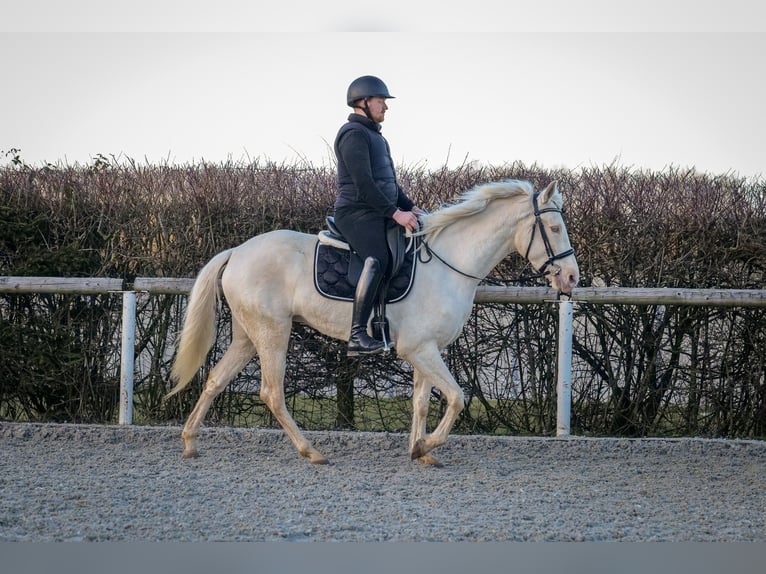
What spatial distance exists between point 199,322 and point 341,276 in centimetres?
116

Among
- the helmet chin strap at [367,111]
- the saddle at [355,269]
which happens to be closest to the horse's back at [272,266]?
the saddle at [355,269]

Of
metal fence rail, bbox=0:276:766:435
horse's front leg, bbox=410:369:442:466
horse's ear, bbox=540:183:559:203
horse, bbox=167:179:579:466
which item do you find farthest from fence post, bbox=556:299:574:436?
horse's front leg, bbox=410:369:442:466

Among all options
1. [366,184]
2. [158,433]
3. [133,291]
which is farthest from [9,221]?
[366,184]

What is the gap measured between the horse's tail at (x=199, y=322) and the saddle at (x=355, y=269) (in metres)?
0.80

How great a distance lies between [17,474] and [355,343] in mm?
2346

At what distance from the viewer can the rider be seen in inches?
247

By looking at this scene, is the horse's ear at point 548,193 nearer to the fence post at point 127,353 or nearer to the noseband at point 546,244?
the noseband at point 546,244

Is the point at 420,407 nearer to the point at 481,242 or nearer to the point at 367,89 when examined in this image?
the point at 481,242

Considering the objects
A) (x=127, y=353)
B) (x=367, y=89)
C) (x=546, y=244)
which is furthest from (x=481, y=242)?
(x=127, y=353)

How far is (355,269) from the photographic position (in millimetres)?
6453

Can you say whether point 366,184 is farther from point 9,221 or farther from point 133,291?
point 9,221

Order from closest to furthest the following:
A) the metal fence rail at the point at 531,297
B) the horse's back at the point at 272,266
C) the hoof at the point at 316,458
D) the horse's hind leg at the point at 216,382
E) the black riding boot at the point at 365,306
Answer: the black riding boot at the point at 365,306 < the hoof at the point at 316,458 < the horse's back at the point at 272,266 < the horse's hind leg at the point at 216,382 < the metal fence rail at the point at 531,297

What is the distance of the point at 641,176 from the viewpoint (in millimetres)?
8023

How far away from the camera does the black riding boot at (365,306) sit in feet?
20.5
